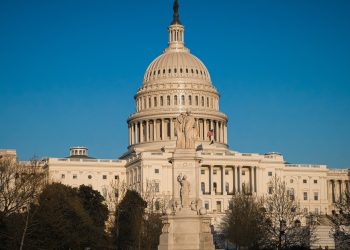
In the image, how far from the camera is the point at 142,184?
174 meters

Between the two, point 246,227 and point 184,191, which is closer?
point 184,191

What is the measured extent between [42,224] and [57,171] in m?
100

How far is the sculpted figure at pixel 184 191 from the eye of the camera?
6122 cm

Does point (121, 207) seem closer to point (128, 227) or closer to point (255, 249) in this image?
point (128, 227)

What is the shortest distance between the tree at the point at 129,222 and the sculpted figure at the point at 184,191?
34.3m

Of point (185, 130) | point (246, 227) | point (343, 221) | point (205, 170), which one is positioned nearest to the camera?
point (185, 130)

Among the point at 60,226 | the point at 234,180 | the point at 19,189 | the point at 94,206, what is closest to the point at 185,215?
the point at 60,226

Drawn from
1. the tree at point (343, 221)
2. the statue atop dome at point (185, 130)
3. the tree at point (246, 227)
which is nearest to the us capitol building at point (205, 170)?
the tree at point (246, 227)

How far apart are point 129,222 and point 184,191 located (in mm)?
53037

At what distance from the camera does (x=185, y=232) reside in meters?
61.3

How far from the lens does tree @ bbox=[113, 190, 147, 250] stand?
10186cm

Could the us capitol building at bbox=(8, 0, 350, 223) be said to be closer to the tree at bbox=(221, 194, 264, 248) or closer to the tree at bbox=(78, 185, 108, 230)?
the tree at bbox=(78, 185, 108, 230)

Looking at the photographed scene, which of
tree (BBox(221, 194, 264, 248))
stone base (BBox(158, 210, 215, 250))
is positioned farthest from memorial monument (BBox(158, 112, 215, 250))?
tree (BBox(221, 194, 264, 248))

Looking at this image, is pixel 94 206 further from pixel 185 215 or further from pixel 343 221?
pixel 185 215
